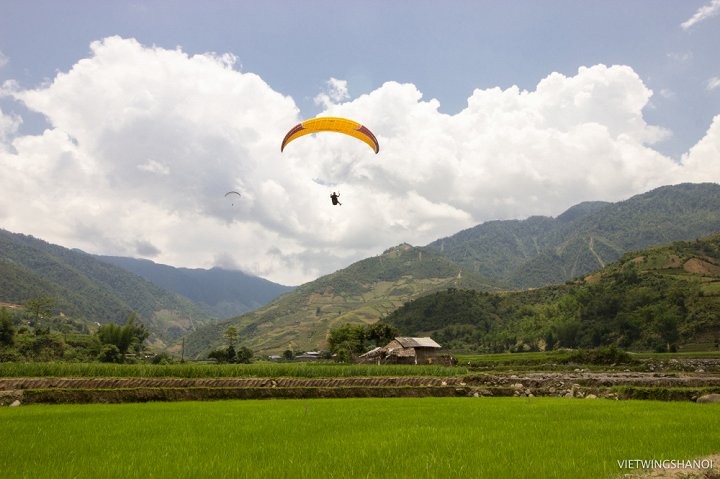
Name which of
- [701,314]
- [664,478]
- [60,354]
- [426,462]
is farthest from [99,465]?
[701,314]

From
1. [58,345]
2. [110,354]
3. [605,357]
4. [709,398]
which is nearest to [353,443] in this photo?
[709,398]

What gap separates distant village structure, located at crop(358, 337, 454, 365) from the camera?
260 ft

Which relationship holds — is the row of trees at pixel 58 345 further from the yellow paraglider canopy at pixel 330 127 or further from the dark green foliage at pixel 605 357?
the dark green foliage at pixel 605 357

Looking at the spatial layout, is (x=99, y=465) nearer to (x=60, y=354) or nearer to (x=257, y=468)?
(x=257, y=468)

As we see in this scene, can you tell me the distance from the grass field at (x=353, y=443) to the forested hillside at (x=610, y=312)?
99.8m

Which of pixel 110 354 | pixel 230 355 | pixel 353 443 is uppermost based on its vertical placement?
pixel 110 354

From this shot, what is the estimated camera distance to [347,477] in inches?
344

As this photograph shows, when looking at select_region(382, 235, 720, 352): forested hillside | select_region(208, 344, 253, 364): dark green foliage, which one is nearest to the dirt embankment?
select_region(208, 344, 253, 364): dark green foliage

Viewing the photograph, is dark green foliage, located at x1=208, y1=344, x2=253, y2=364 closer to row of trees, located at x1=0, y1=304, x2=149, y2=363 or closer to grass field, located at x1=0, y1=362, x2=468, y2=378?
row of trees, located at x1=0, y1=304, x2=149, y2=363

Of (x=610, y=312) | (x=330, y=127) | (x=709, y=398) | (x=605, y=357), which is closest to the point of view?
(x=709, y=398)

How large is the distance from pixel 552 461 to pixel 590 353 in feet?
246

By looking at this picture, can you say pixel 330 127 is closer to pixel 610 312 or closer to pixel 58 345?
pixel 58 345

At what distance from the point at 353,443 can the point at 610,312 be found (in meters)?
A: 142

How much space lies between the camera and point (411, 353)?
261ft
